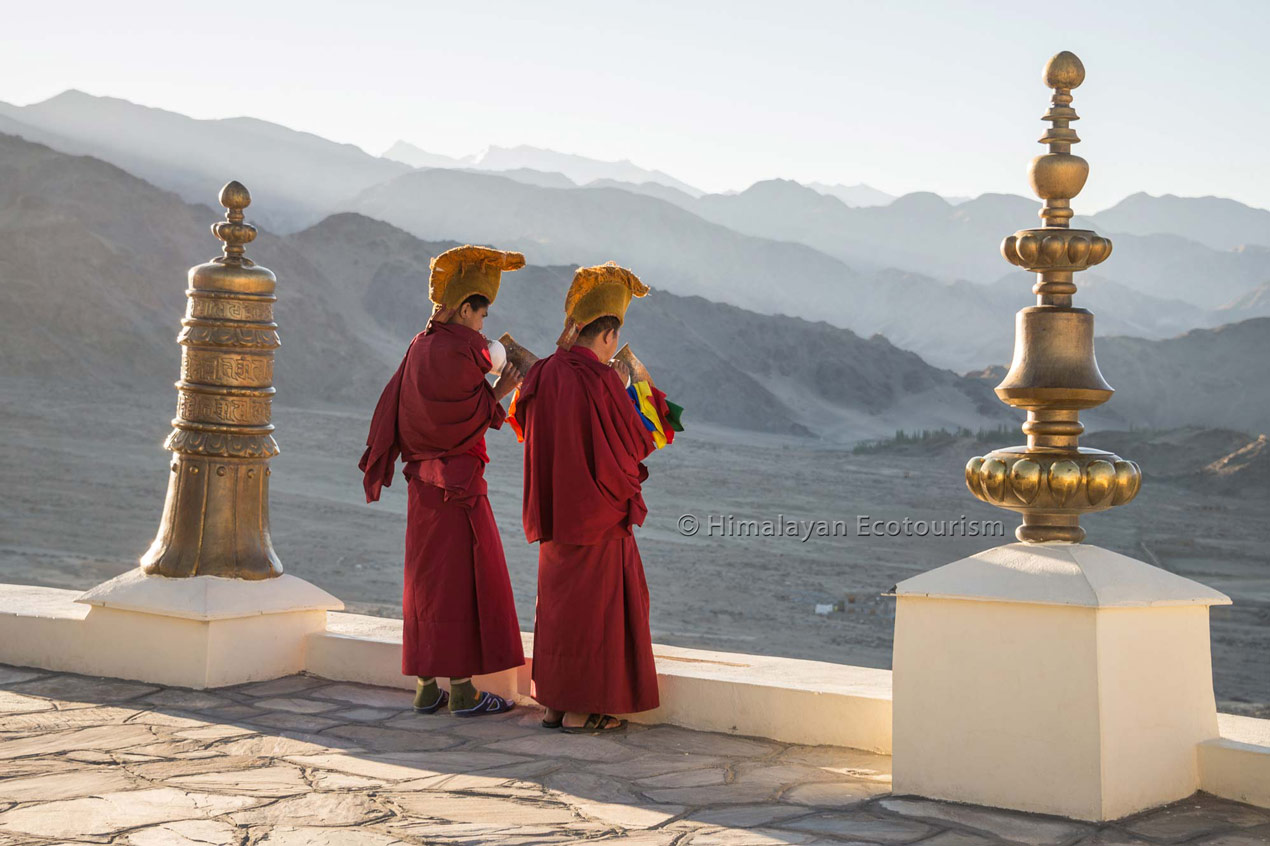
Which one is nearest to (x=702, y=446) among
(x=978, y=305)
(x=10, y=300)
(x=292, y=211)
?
(x=10, y=300)

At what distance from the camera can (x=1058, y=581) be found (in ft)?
11.1

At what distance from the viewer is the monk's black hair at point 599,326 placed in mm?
4586

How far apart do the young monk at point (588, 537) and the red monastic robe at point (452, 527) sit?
27 cm

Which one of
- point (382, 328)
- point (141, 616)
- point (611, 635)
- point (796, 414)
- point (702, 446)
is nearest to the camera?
point (611, 635)

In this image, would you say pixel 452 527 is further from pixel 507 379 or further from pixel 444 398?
pixel 507 379

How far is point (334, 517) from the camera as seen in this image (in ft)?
63.6

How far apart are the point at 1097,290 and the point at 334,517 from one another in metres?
83.4

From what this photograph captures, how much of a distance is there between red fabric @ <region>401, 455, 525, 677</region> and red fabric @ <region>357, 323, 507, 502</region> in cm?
9

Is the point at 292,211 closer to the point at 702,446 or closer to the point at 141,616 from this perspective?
the point at 702,446

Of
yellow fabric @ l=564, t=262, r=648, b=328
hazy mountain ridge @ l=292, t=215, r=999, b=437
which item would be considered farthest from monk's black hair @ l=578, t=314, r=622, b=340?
hazy mountain ridge @ l=292, t=215, r=999, b=437

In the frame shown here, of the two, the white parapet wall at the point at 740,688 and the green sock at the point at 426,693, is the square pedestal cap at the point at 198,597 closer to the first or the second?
the white parapet wall at the point at 740,688

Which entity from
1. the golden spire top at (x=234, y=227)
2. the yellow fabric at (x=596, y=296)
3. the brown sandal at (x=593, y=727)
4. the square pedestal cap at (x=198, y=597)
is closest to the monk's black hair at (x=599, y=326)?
the yellow fabric at (x=596, y=296)

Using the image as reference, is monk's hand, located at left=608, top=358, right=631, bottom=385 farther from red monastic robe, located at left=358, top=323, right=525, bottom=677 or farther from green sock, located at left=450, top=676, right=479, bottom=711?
green sock, located at left=450, top=676, right=479, bottom=711

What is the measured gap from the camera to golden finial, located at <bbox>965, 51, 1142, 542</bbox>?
141 inches
